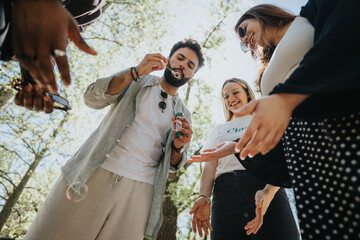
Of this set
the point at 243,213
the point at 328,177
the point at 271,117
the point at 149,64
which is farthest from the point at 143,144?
the point at 328,177

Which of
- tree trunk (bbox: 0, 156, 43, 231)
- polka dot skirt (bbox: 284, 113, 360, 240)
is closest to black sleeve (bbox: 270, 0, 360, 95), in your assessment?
polka dot skirt (bbox: 284, 113, 360, 240)

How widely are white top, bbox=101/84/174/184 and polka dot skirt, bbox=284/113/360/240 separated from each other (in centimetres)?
159

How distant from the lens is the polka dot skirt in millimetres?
810

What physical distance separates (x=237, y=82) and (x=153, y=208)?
2.31 metres

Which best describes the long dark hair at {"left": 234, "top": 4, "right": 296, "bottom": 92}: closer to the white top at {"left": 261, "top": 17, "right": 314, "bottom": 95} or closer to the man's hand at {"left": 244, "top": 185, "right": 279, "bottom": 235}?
the white top at {"left": 261, "top": 17, "right": 314, "bottom": 95}

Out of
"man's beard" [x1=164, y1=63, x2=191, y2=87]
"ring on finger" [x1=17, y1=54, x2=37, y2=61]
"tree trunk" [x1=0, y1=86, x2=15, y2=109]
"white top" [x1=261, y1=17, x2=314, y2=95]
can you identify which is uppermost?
"ring on finger" [x1=17, y1=54, x2=37, y2=61]

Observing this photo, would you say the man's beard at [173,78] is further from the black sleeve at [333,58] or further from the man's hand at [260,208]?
the black sleeve at [333,58]

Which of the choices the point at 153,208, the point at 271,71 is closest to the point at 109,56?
the point at 153,208

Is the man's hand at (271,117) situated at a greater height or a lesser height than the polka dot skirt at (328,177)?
greater

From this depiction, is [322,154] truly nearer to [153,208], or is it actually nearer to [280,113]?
[280,113]

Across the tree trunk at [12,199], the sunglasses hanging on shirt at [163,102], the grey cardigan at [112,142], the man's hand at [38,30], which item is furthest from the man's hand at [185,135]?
the tree trunk at [12,199]

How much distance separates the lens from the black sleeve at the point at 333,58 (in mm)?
803

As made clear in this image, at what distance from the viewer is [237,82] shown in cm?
320

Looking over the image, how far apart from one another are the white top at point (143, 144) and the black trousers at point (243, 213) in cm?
87
